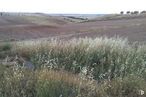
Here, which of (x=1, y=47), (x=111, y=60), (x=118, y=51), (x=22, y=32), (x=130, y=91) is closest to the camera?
(x=130, y=91)

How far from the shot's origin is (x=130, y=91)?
30.8ft

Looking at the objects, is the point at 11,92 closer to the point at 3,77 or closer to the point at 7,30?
the point at 3,77

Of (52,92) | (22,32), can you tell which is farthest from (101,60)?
(22,32)

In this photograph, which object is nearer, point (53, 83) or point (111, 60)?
point (53, 83)

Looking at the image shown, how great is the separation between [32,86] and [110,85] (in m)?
1.66

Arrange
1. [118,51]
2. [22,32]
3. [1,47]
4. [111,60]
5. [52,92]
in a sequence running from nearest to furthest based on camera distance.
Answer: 1. [52,92]
2. [111,60]
3. [118,51]
4. [1,47]
5. [22,32]

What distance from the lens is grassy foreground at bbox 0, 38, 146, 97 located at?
8836 millimetres

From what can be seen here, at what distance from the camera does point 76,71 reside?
494 inches

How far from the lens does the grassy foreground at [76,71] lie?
8.84 meters

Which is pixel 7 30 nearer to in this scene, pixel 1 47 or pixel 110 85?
pixel 1 47

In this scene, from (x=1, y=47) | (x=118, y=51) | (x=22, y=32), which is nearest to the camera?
(x=118, y=51)

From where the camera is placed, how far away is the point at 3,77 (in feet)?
32.0

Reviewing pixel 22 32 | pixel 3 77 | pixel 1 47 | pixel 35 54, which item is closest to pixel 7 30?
pixel 22 32

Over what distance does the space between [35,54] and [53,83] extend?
6.35 meters
